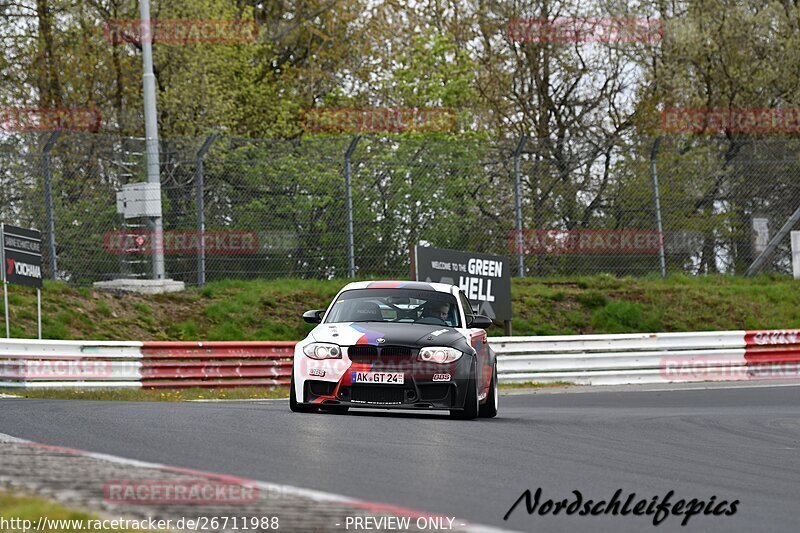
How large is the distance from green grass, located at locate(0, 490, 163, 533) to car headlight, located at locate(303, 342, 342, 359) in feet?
20.6

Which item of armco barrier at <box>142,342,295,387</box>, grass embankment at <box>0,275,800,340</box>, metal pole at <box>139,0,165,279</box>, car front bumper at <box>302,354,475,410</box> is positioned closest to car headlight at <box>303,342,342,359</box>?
A: car front bumper at <box>302,354,475,410</box>

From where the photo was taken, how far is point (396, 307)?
42.7 feet

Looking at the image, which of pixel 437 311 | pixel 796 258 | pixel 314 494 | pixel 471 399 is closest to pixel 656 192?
pixel 796 258

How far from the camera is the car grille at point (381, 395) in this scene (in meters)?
11.7

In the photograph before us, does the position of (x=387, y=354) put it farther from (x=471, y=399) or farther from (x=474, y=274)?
(x=474, y=274)

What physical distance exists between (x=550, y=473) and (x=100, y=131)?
27.1 metres

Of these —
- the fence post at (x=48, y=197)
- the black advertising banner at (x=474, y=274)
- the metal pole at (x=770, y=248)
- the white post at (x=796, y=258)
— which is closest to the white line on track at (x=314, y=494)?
the black advertising banner at (x=474, y=274)

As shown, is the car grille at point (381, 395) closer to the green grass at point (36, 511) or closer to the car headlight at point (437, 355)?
the car headlight at point (437, 355)

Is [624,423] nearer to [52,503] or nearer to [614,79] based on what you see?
[52,503]

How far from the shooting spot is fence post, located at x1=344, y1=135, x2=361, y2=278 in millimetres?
23969

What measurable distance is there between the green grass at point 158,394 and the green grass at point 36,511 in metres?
11.2

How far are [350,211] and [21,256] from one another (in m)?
6.57

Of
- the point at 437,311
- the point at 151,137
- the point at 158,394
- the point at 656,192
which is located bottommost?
the point at 158,394

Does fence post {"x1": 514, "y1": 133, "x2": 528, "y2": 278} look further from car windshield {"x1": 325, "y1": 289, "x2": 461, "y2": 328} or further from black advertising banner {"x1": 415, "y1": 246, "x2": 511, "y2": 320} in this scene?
car windshield {"x1": 325, "y1": 289, "x2": 461, "y2": 328}
